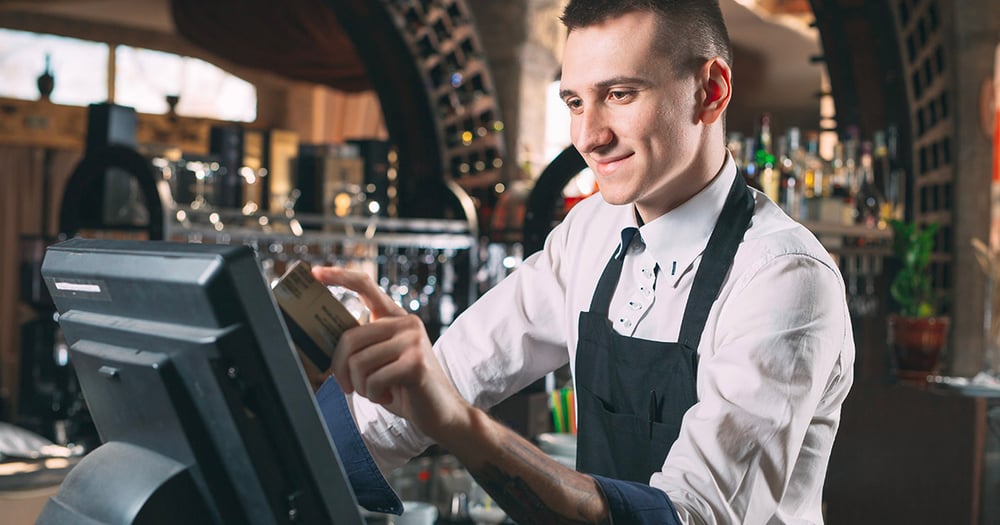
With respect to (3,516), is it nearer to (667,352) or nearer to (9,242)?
(667,352)

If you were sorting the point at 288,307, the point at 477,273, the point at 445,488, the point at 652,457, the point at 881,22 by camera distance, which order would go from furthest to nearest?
1. the point at 881,22
2. the point at 477,273
3. the point at 445,488
4. the point at 652,457
5. the point at 288,307

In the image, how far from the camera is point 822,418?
1297 mm

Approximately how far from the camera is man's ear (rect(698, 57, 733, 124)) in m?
1.33

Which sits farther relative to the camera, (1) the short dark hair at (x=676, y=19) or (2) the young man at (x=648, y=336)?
(1) the short dark hair at (x=676, y=19)

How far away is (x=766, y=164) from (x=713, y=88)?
2274 millimetres

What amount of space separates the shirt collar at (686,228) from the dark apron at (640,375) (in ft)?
0.05

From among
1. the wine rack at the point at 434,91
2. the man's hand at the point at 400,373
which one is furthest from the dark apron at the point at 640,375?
the wine rack at the point at 434,91

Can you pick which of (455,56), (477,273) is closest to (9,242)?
(455,56)

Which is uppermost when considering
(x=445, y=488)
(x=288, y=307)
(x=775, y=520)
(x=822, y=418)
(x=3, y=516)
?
(x=288, y=307)

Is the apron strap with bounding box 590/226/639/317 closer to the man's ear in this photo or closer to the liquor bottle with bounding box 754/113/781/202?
the man's ear

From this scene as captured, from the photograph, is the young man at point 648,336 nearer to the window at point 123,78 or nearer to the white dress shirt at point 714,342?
the white dress shirt at point 714,342

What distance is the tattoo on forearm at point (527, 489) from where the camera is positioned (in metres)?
0.97

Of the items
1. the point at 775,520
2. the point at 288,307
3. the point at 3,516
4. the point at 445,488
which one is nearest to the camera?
the point at 288,307

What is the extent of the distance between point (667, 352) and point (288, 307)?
62 centimetres
